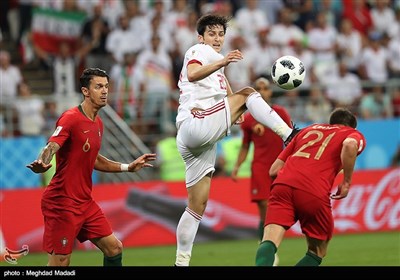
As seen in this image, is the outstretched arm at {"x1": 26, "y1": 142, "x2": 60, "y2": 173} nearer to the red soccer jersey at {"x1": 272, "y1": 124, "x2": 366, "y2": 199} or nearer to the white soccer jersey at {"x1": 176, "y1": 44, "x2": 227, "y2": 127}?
the white soccer jersey at {"x1": 176, "y1": 44, "x2": 227, "y2": 127}

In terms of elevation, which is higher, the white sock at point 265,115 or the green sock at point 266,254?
the white sock at point 265,115

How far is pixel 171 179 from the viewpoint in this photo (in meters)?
20.3

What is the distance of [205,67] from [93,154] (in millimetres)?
1541

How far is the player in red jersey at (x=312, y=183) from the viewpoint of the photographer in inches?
395

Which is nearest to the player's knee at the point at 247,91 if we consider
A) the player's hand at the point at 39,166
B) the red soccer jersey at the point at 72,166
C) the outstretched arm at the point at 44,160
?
the red soccer jersey at the point at 72,166

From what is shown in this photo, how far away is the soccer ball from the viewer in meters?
11.0

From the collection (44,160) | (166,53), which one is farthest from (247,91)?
(166,53)

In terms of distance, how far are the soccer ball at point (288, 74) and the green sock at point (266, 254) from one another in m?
1.99

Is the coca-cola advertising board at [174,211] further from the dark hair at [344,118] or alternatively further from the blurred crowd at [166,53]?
the dark hair at [344,118]

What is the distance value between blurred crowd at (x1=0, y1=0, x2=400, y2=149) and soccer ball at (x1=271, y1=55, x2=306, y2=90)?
375 inches

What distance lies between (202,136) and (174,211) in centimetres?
825

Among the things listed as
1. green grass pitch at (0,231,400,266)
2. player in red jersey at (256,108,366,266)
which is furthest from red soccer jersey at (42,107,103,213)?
green grass pitch at (0,231,400,266)
